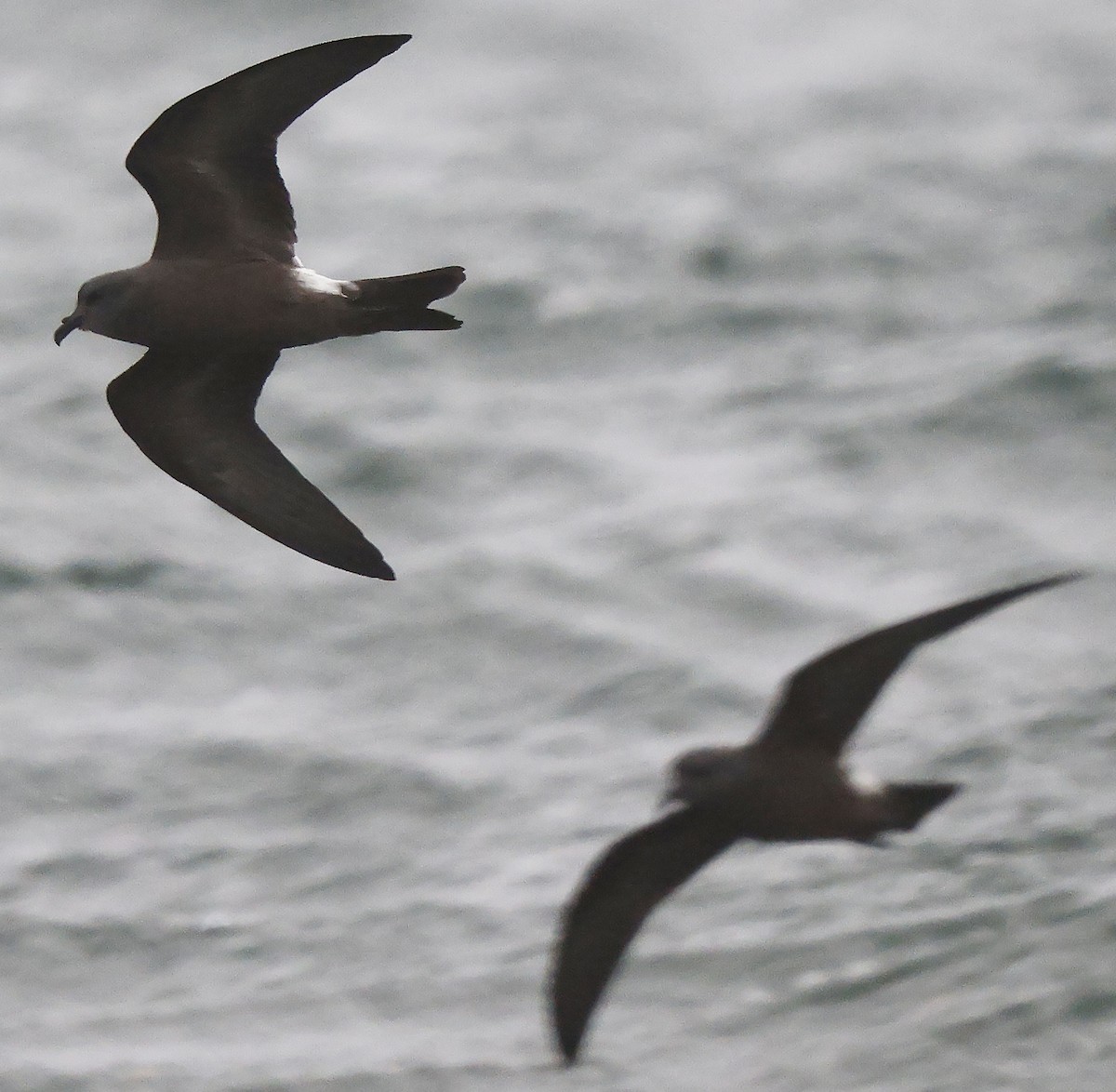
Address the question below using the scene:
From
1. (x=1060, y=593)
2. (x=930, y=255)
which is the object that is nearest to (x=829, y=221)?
(x=930, y=255)

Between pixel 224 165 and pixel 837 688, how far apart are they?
272 cm

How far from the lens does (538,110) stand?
28.1 meters

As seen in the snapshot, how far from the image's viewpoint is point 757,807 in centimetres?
930

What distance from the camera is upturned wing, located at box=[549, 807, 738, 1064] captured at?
975 centimetres

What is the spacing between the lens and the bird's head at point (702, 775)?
938cm

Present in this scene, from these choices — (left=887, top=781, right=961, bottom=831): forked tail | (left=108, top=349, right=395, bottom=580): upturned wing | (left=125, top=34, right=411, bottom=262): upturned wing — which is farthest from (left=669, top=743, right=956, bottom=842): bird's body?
(left=125, top=34, right=411, bottom=262): upturned wing

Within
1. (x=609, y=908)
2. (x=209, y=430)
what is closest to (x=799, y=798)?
(x=609, y=908)

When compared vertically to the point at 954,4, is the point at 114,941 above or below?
below

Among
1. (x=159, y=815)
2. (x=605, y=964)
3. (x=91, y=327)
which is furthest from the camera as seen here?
A: (x=159, y=815)

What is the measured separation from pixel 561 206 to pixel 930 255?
11.7 ft

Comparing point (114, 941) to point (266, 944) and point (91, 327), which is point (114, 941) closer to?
point (266, 944)

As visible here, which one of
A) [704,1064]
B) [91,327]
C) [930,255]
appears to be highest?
[91,327]

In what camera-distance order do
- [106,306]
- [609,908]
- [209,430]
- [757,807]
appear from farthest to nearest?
[609,908] < [209,430] < [757,807] < [106,306]

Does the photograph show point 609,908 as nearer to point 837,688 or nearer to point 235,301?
point 837,688
